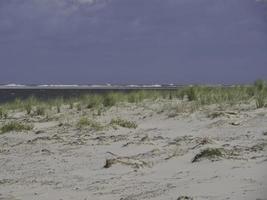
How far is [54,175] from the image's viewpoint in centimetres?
833

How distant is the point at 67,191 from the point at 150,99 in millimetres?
12480

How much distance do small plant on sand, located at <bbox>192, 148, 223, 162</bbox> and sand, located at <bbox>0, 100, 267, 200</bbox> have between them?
41 mm

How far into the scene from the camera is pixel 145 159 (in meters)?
8.68

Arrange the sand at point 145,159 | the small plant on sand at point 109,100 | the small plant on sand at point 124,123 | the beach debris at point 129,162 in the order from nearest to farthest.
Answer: the sand at point 145,159, the beach debris at point 129,162, the small plant on sand at point 124,123, the small plant on sand at point 109,100

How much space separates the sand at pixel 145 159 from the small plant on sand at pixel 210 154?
0.13ft

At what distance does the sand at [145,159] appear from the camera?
6.58m

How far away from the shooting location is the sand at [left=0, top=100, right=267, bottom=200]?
658 centimetres

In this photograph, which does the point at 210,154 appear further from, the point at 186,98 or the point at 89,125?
the point at 186,98

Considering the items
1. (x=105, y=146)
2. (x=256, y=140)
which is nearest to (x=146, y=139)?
(x=105, y=146)

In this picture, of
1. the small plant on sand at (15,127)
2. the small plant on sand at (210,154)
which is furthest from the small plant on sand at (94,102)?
the small plant on sand at (210,154)

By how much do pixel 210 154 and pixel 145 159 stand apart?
114cm

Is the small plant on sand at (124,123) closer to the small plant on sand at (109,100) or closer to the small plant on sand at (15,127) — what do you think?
the small plant on sand at (15,127)

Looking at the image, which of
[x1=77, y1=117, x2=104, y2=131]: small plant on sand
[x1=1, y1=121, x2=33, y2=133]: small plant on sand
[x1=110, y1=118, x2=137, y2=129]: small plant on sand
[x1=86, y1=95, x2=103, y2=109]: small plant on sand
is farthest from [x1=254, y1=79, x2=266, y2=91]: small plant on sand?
[x1=1, y1=121, x2=33, y2=133]: small plant on sand

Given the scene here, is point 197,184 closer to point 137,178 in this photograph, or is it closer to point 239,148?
point 137,178
